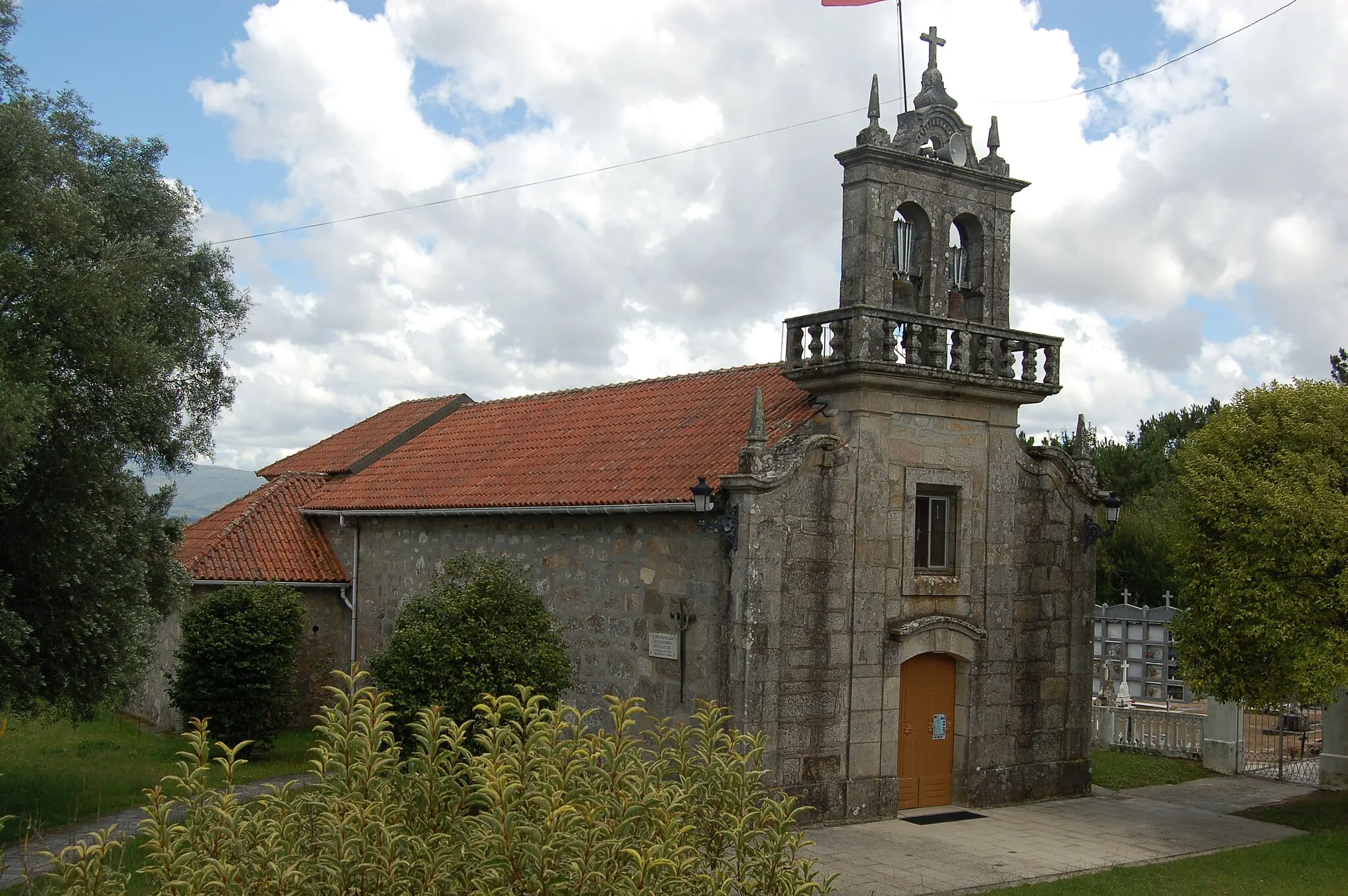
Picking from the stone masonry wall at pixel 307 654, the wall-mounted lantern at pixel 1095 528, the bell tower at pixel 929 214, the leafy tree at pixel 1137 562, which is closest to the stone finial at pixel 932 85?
the bell tower at pixel 929 214

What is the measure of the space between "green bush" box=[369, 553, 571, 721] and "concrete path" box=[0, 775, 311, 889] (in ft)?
5.73

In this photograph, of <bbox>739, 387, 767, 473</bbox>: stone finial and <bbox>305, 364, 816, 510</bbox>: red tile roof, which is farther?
<bbox>305, 364, 816, 510</bbox>: red tile roof

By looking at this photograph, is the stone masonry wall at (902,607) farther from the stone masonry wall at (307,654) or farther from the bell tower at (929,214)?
the stone masonry wall at (307,654)

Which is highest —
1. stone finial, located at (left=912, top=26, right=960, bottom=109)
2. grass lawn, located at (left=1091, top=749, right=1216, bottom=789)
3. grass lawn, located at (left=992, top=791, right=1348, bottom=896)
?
stone finial, located at (left=912, top=26, right=960, bottom=109)

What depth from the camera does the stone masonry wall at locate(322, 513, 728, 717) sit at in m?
14.5

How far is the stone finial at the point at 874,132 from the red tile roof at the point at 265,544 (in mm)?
12678

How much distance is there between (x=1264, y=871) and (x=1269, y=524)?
3967 millimetres

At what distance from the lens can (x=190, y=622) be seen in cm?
1931

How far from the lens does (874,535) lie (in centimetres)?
1476

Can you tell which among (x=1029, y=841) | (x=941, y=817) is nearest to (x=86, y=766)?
(x=941, y=817)

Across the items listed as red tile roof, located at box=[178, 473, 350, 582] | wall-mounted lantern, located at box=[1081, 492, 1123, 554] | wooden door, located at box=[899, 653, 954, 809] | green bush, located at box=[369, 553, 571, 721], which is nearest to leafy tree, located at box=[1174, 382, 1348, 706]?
wall-mounted lantern, located at box=[1081, 492, 1123, 554]

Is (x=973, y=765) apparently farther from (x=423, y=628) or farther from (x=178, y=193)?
(x=178, y=193)

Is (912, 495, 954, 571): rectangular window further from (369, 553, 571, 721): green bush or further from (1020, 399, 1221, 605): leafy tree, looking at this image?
(1020, 399, 1221, 605): leafy tree

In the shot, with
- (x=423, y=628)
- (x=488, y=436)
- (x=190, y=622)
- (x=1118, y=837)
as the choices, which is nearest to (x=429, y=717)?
(x=423, y=628)
